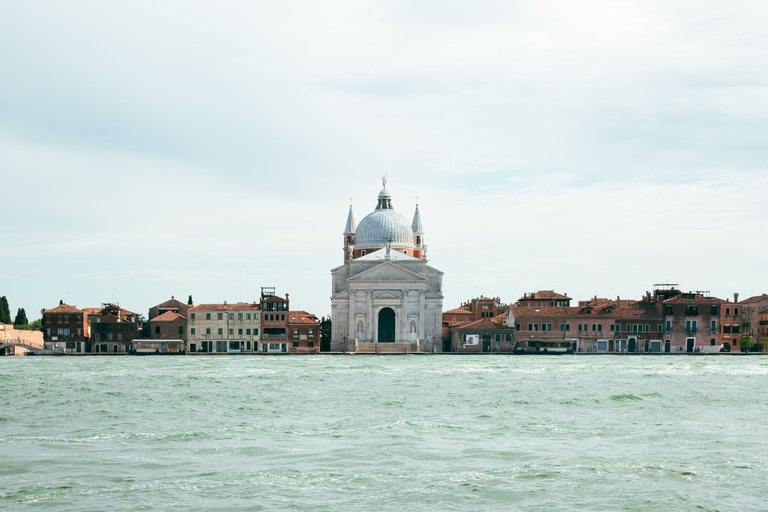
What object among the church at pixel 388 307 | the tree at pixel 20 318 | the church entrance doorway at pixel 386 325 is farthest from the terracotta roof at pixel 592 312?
the tree at pixel 20 318

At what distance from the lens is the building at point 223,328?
7269 cm

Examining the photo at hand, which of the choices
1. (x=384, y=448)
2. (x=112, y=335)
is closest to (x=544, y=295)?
(x=112, y=335)

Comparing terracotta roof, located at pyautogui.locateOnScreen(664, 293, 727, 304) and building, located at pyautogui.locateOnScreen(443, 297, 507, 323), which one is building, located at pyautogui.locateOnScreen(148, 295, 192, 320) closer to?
building, located at pyautogui.locateOnScreen(443, 297, 507, 323)

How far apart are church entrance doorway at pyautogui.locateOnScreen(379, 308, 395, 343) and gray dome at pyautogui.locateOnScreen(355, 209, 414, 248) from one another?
9.24 m

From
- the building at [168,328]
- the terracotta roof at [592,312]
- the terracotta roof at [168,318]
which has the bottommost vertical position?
the building at [168,328]

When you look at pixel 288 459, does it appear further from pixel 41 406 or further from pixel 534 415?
pixel 41 406

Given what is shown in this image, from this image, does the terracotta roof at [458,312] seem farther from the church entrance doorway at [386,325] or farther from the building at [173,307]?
the building at [173,307]

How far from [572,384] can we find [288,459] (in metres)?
19.9

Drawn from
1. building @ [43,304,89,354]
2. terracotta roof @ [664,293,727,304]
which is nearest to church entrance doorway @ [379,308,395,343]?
terracotta roof @ [664,293,727,304]

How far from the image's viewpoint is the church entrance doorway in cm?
7562

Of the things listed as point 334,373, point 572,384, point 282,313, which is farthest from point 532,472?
point 282,313

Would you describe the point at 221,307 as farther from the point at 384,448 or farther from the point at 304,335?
the point at 384,448

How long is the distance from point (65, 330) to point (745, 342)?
51212 millimetres

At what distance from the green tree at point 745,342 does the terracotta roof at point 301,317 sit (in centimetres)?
3266
